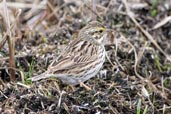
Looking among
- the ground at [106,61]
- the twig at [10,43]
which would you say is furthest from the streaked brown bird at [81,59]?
the twig at [10,43]

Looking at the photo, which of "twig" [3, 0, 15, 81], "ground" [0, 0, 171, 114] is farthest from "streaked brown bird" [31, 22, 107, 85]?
"twig" [3, 0, 15, 81]

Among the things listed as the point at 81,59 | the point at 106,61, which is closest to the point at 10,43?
the point at 81,59

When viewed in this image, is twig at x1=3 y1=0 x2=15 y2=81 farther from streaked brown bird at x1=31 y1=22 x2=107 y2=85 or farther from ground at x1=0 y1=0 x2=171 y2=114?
streaked brown bird at x1=31 y1=22 x2=107 y2=85

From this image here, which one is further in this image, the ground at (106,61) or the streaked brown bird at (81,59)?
the streaked brown bird at (81,59)

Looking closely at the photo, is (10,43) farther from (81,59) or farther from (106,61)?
(106,61)

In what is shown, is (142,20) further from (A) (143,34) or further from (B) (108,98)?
(B) (108,98)

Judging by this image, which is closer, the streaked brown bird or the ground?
the ground

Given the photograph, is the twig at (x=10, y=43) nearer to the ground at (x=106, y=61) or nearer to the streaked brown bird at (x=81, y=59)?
the ground at (x=106, y=61)
